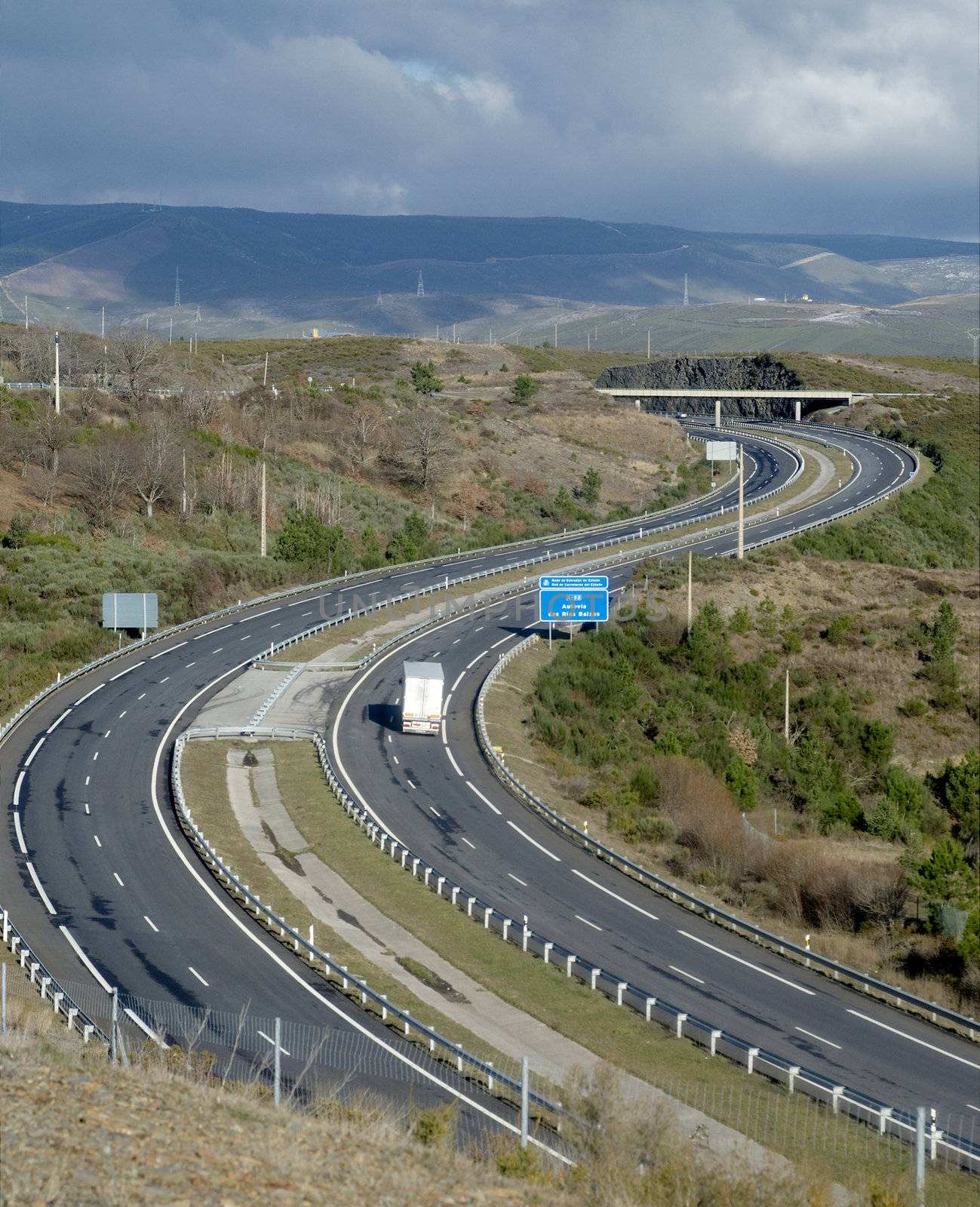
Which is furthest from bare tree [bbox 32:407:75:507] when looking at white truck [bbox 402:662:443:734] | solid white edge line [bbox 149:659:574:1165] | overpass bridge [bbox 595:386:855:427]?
overpass bridge [bbox 595:386:855:427]

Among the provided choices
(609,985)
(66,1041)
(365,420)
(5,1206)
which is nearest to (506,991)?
(609,985)

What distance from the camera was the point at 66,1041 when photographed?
2177 centimetres

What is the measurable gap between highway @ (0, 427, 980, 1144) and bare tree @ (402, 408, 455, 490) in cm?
5011

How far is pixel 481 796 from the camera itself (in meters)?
44.5

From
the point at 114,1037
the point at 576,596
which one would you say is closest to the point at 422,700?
the point at 576,596

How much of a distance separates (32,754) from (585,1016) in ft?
83.9

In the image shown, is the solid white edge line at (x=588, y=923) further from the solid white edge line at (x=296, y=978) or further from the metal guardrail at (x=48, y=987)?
the metal guardrail at (x=48, y=987)

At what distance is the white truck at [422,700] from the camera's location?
5050 centimetres

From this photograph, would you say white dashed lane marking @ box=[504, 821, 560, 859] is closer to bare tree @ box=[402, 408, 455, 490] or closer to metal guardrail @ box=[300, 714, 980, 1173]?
metal guardrail @ box=[300, 714, 980, 1173]

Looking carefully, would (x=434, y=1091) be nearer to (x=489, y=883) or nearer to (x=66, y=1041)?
(x=66, y=1041)

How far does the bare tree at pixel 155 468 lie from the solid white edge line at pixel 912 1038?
6556 centimetres

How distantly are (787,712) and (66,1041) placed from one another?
42.3 m

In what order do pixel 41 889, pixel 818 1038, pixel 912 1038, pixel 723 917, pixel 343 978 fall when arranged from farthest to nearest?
1. pixel 723 917
2. pixel 41 889
3. pixel 343 978
4. pixel 912 1038
5. pixel 818 1038

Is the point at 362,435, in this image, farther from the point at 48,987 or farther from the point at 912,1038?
the point at 912,1038
